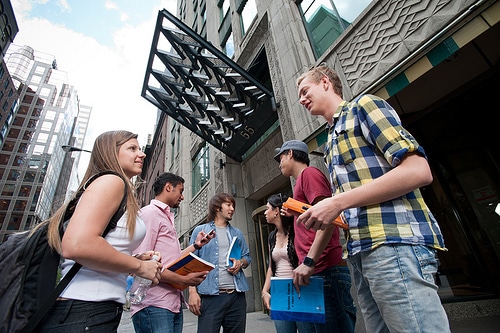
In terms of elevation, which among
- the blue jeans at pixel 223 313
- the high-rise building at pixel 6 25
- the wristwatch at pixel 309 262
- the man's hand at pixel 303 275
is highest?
the high-rise building at pixel 6 25

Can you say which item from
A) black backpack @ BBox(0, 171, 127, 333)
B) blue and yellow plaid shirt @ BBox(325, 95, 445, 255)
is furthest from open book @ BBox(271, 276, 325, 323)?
black backpack @ BBox(0, 171, 127, 333)

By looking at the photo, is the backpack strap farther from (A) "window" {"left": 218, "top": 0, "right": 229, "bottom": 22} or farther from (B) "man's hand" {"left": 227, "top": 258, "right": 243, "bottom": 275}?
(A) "window" {"left": 218, "top": 0, "right": 229, "bottom": 22}

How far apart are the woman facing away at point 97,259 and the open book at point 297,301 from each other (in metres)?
0.92

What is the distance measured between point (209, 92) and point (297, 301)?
6.82 metres

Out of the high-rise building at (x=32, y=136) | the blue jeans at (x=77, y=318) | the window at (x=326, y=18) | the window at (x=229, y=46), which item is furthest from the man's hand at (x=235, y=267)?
the high-rise building at (x=32, y=136)

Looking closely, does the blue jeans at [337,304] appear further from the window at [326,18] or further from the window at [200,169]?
the window at [200,169]

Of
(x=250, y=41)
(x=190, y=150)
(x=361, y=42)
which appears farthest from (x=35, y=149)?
(x=361, y=42)

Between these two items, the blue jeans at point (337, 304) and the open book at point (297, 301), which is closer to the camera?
the open book at point (297, 301)

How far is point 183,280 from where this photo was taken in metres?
2.02

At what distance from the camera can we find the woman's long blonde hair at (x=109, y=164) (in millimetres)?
1313

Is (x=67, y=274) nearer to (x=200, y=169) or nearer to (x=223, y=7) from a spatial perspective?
(x=200, y=169)

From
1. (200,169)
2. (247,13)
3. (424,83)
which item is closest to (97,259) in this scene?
(424,83)

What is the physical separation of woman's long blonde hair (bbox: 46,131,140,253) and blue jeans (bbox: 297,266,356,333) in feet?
5.02

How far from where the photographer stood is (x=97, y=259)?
112 centimetres
